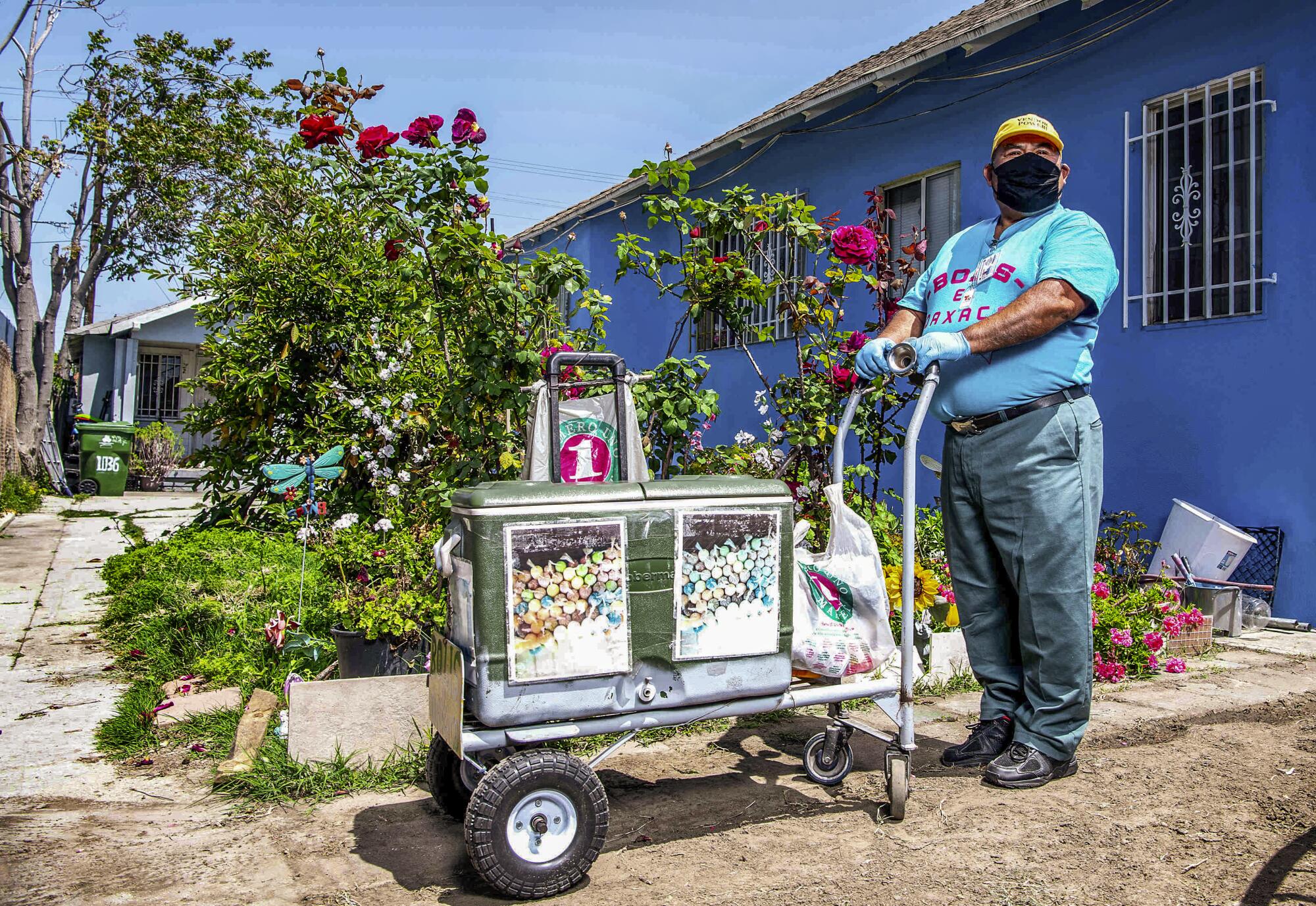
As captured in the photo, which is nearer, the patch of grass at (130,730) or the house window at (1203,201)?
the patch of grass at (130,730)

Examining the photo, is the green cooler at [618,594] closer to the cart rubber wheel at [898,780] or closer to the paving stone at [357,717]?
the cart rubber wheel at [898,780]

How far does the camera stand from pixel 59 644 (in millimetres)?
5848

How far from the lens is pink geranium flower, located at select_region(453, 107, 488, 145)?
396cm

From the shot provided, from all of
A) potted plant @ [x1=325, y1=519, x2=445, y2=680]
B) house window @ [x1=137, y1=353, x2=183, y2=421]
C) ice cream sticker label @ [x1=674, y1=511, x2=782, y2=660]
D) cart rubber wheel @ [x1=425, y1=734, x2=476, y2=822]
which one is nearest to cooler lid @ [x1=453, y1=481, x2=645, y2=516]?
ice cream sticker label @ [x1=674, y1=511, x2=782, y2=660]

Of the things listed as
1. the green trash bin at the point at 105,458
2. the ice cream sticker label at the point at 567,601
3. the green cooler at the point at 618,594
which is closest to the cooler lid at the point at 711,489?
the green cooler at the point at 618,594

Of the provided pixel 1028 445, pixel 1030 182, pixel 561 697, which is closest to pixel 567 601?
pixel 561 697

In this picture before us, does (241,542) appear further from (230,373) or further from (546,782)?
(546,782)

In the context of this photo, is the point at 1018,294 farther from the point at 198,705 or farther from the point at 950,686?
the point at 198,705

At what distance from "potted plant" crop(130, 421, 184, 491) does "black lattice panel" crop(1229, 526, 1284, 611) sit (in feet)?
57.6

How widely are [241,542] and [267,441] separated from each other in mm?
665

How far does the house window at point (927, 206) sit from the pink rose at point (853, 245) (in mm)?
3956

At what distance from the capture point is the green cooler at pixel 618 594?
98.7 inches

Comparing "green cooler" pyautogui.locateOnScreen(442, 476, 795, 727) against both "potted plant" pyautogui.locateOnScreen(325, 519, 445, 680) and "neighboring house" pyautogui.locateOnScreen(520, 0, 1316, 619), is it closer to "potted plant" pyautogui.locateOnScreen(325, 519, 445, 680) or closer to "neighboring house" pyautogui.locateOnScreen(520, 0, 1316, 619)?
"potted plant" pyautogui.locateOnScreen(325, 519, 445, 680)

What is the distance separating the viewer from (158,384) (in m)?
23.2
